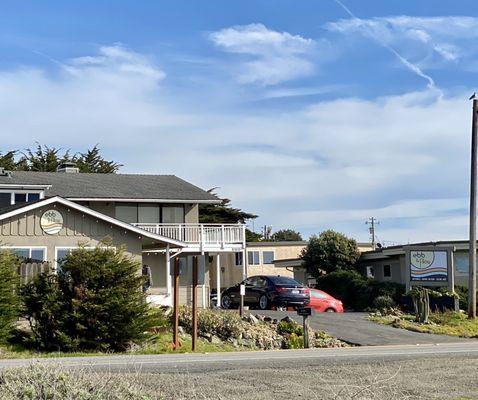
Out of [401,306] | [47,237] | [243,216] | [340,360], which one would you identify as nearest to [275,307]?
[401,306]

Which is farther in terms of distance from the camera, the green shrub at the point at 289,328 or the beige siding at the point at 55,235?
the beige siding at the point at 55,235

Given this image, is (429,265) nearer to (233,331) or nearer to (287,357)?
(233,331)

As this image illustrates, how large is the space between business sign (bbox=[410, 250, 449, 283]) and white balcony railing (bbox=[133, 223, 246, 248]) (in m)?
8.10

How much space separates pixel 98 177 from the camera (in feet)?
128

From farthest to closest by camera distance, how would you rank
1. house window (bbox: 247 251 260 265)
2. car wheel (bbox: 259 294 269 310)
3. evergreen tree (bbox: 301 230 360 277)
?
house window (bbox: 247 251 260 265)
evergreen tree (bbox: 301 230 360 277)
car wheel (bbox: 259 294 269 310)

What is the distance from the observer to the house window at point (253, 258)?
5472 cm

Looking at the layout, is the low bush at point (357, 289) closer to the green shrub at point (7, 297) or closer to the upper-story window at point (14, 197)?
the upper-story window at point (14, 197)

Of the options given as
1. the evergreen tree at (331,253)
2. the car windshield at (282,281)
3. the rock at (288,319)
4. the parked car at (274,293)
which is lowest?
the rock at (288,319)

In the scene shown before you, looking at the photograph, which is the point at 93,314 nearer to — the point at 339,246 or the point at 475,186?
the point at 475,186

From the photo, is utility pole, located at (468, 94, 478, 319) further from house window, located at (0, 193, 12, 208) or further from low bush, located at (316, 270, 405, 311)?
house window, located at (0, 193, 12, 208)

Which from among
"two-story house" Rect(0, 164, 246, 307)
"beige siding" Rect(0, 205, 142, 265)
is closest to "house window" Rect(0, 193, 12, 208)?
"two-story house" Rect(0, 164, 246, 307)

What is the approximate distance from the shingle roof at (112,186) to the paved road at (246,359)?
1815cm

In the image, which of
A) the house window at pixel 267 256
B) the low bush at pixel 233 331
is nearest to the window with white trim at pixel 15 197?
the low bush at pixel 233 331

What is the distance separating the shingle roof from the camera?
3438cm
